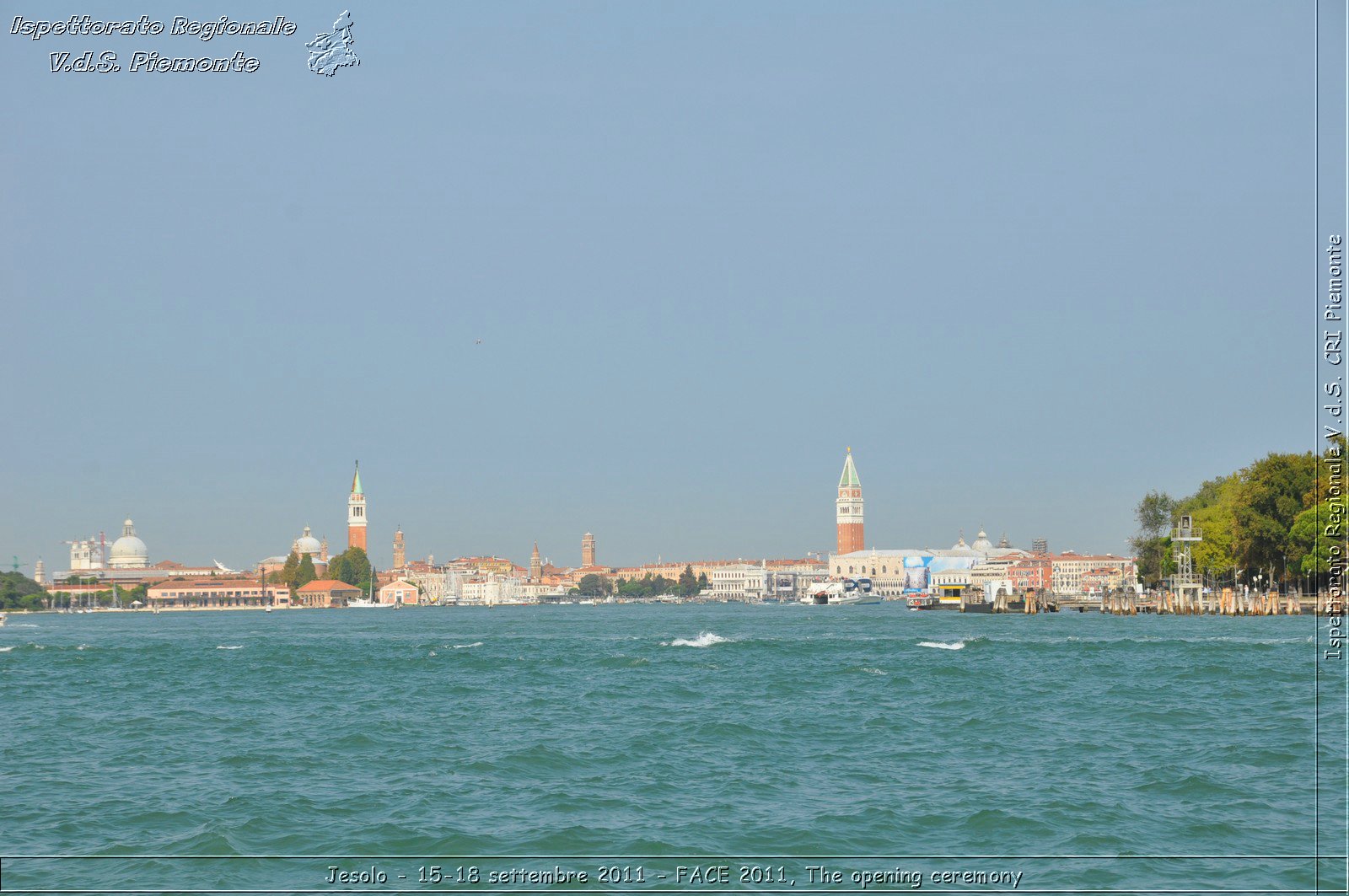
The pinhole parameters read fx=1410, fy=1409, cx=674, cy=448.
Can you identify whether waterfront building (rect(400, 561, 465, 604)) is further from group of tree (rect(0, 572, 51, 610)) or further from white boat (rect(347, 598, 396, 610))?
group of tree (rect(0, 572, 51, 610))

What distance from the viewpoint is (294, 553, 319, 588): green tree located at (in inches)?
6432

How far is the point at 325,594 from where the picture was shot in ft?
512

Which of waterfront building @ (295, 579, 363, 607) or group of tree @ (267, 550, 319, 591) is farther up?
group of tree @ (267, 550, 319, 591)

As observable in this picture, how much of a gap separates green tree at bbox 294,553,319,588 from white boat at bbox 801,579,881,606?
5715 cm

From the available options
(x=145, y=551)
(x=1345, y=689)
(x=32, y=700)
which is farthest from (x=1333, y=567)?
(x=145, y=551)

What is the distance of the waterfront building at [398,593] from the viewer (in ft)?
534

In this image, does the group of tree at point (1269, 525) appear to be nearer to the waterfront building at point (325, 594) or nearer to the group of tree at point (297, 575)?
the waterfront building at point (325, 594)

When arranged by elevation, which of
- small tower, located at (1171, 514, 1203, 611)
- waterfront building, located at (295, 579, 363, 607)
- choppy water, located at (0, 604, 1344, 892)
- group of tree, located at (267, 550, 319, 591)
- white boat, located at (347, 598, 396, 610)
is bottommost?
white boat, located at (347, 598, 396, 610)

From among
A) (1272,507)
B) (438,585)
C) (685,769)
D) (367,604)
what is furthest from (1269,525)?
(438,585)

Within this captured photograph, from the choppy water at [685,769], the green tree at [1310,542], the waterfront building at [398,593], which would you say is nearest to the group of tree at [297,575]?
the waterfront building at [398,593]

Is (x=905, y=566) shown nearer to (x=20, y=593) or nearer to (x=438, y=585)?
(x=438, y=585)

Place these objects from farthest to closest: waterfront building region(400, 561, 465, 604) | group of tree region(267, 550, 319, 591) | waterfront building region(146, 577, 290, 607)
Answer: waterfront building region(400, 561, 465, 604)
group of tree region(267, 550, 319, 591)
waterfront building region(146, 577, 290, 607)

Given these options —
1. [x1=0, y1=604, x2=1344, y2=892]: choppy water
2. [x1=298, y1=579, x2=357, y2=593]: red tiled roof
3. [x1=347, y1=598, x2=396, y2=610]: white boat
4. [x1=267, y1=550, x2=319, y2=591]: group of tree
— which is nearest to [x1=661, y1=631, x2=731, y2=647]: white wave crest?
[x1=0, y1=604, x2=1344, y2=892]: choppy water

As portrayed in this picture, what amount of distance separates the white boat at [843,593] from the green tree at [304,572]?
188 feet
